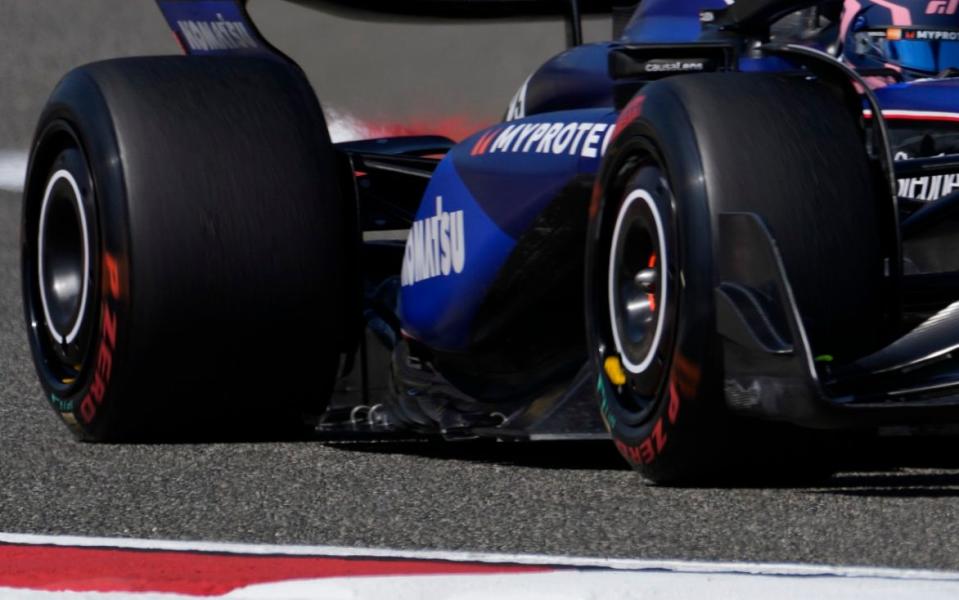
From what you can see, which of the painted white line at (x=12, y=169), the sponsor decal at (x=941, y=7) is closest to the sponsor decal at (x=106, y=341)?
the sponsor decal at (x=941, y=7)

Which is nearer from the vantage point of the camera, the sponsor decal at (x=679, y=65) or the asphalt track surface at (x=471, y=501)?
the asphalt track surface at (x=471, y=501)

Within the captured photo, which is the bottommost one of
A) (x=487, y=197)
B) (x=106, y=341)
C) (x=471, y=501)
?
(x=471, y=501)

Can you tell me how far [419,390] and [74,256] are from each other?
0.87 m

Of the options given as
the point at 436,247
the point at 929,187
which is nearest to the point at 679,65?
the point at 929,187

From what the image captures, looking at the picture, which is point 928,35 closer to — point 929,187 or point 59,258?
point 929,187

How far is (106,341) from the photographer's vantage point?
13.0 feet

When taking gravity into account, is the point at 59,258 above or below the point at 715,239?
below

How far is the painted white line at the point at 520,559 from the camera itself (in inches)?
94.3

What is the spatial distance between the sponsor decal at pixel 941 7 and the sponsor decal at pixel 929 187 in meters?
0.94

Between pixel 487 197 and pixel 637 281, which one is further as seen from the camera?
pixel 487 197

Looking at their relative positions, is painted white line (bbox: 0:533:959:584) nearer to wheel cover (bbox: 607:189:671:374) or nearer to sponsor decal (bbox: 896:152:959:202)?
wheel cover (bbox: 607:189:671:374)

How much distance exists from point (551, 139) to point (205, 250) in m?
0.74

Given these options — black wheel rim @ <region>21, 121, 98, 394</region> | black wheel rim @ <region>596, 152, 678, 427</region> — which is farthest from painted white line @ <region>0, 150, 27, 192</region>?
black wheel rim @ <region>596, 152, 678, 427</region>

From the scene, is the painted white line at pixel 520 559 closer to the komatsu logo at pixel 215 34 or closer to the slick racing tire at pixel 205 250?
the slick racing tire at pixel 205 250
